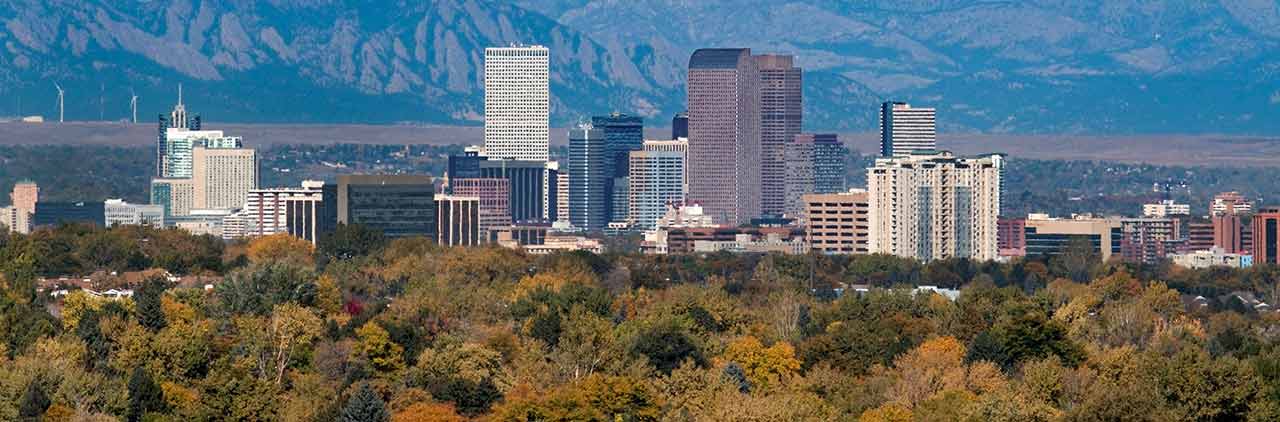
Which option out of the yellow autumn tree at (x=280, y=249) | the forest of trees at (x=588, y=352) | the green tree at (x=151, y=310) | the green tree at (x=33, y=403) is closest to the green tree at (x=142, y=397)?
the forest of trees at (x=588, y=352)

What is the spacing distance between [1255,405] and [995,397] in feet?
16.1

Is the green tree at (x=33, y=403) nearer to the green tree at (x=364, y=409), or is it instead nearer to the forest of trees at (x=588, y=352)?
the forest of trees at (x=588, y=352)

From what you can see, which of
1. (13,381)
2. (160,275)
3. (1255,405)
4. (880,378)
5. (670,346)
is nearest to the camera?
(1255,405)

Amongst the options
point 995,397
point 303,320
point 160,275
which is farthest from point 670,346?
point 160,275

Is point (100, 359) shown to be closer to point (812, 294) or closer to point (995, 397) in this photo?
point (995, 397)

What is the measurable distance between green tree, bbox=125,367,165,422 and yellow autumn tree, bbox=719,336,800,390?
14.0 m

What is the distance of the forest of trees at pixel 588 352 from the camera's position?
68.9 metres

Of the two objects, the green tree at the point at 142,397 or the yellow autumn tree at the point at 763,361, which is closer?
the green tree at the point at 142,397

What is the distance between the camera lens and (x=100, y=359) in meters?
80.1

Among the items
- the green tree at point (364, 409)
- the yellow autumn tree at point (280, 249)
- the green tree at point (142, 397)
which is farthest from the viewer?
the yellow autumn tree at point (280, 249)

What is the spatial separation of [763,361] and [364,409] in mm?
16083

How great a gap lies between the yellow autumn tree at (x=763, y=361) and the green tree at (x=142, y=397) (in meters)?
14.0

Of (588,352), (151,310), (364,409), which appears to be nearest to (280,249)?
(151,310)

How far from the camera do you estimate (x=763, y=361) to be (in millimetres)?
81812
